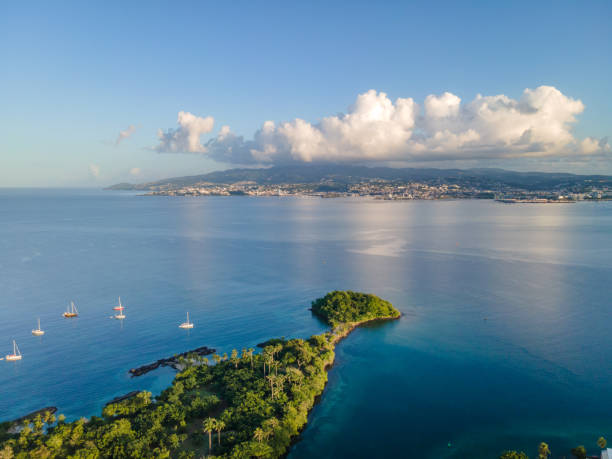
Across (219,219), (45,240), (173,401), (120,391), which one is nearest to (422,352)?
(173,401)

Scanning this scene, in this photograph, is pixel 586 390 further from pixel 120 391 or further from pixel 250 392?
pixel 120 391

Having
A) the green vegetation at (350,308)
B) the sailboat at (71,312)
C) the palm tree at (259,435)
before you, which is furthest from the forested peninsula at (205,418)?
the sailboat at (71,312)

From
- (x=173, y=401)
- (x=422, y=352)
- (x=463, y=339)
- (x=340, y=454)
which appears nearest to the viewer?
(x=340, y=454)

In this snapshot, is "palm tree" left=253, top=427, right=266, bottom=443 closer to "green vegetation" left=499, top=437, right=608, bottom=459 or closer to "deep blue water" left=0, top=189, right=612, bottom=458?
"deep blue water" left=0, top=189, right=612, bottom=458

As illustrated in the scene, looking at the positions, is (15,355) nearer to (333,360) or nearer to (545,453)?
(333,360)

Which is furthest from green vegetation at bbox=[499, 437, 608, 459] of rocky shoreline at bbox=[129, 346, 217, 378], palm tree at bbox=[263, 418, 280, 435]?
rocky shoreline at bbox=[129, 346, 217, 378]

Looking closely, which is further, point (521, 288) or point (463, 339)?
point (521, 288)
